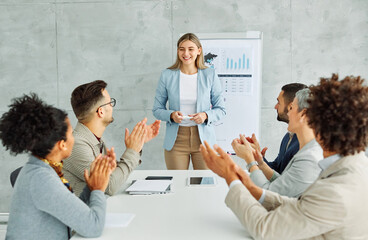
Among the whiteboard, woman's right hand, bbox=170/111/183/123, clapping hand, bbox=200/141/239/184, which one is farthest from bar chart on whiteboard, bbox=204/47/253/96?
clapping hand, bbox=200/141/239/184

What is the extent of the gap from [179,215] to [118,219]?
0.26 m

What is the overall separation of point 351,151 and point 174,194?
998mm

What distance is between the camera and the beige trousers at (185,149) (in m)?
3.41

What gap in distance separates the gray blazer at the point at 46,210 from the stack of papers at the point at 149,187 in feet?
1.71

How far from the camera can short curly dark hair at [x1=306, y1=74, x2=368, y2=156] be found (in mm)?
1144

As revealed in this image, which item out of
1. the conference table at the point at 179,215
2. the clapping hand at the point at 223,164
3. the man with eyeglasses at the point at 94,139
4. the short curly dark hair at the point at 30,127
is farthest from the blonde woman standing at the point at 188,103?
A: the short curly dark hair at the point at 30,127

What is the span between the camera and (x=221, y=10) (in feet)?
14.0

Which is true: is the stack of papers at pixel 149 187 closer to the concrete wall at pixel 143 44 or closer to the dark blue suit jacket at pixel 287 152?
the dark blue suit jacket at pixel 287 152

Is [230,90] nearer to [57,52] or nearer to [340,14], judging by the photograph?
[340,14]

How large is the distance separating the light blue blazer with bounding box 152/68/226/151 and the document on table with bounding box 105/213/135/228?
6.02 feet

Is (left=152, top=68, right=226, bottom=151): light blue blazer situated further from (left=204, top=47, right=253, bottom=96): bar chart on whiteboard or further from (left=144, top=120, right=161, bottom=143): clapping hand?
(left=144, top=120, right=161, bottom=143): clapping hand

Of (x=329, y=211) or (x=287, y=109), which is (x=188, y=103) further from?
(x=329, y=211)

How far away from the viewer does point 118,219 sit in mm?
1534

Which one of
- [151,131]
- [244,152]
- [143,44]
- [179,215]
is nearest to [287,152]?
[244,152]
